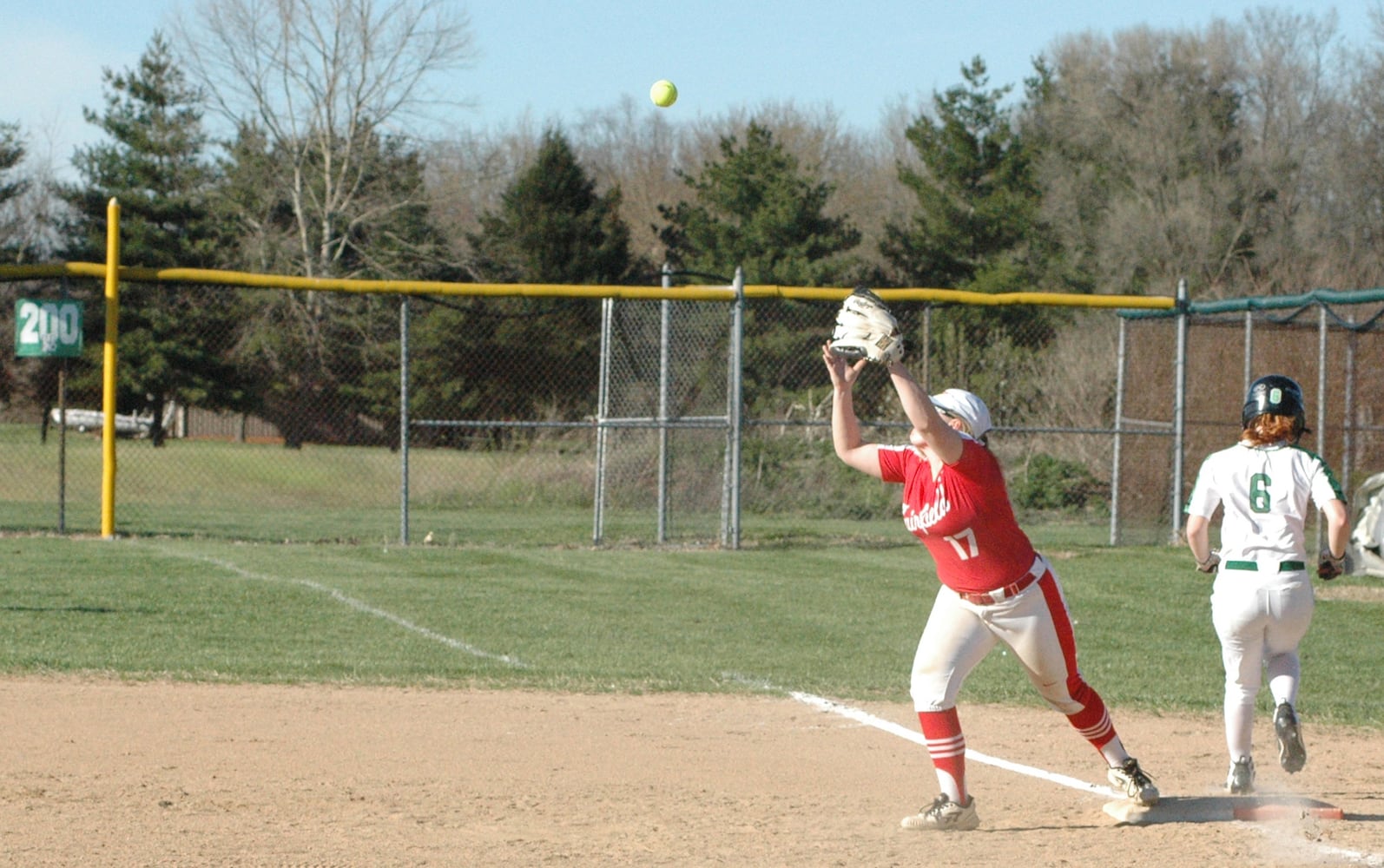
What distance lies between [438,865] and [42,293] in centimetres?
1738

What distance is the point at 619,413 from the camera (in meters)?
17.2

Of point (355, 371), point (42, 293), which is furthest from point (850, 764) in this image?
point (355, 371)

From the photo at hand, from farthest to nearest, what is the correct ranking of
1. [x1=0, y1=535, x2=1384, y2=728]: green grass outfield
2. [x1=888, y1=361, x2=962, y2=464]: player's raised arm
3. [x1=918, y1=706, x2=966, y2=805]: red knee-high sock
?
[x1=0, y1=535, x2=1384, y2=728]: green grass outfield → [x1=918, y1=706, x2=966, y2=805]: red knee-high sock → [x1=888, y1=361, x2=962, y2=464]: player's raised arm

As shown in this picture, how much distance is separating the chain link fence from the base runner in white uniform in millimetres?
8927

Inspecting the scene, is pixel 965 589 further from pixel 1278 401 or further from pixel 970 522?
pixel 1278 401

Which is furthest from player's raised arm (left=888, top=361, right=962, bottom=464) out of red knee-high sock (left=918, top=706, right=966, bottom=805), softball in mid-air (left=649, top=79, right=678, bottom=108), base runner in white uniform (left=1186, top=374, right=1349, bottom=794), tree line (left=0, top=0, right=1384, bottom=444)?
tree line (left=0, top=0, right=1384, bottom=444)

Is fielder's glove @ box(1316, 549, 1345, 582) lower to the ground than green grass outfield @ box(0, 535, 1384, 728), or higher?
higher

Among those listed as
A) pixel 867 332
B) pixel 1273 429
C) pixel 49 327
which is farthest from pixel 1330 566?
pixel 49 327

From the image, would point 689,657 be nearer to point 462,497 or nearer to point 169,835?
point 169,835

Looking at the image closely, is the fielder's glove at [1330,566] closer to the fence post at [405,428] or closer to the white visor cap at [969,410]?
the white visor cap at [969,410]

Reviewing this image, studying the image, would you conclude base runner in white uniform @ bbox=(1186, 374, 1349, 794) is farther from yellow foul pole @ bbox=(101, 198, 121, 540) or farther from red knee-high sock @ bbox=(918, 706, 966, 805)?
yellow foul pole @ bbox=(101, 198, 121, 540)

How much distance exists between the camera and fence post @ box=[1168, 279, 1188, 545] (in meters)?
15.8

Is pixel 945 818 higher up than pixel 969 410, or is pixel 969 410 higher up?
pixel 969 410

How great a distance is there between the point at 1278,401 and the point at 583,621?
591cm
